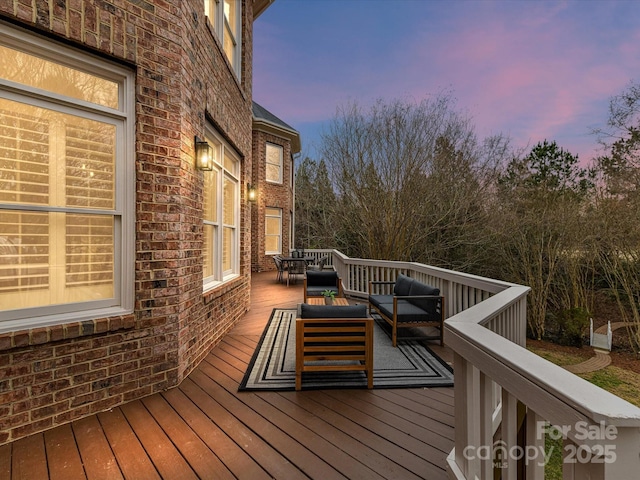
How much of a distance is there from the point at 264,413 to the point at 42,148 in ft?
9.26

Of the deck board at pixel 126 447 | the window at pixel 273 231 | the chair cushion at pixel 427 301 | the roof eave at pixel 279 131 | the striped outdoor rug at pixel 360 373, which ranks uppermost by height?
the roof eave at pixel 279 131

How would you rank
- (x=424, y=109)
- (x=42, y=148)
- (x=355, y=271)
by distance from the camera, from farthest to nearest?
(x=424, y=109), (x=355, y=271), (x=42, y=148)

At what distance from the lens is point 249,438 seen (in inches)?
82.5

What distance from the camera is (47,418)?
86.0 inches

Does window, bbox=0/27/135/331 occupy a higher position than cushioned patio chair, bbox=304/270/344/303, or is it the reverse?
window, bbox=0/27/135/331

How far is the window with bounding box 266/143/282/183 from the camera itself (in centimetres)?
1170

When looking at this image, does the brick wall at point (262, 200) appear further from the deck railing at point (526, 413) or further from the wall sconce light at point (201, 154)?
the deck railing at point (526, 413)

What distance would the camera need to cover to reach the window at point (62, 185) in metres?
2.17

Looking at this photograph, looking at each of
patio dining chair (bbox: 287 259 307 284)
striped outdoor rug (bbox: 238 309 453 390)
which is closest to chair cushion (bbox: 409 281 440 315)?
striped outdoor rug (bbox: 238 309 453 390)

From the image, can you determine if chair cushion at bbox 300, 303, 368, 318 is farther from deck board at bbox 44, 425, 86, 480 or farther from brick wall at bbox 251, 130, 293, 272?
brick wall at bbox 251, 130, 293, 272

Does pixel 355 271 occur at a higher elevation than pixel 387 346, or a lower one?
higher

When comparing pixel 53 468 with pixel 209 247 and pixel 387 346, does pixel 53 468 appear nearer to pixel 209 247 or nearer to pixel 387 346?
pixel 209 247

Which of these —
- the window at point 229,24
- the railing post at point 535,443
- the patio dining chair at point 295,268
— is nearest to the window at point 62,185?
the window at point 229,24

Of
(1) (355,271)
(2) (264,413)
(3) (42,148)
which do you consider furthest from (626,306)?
(3) (42,148)
